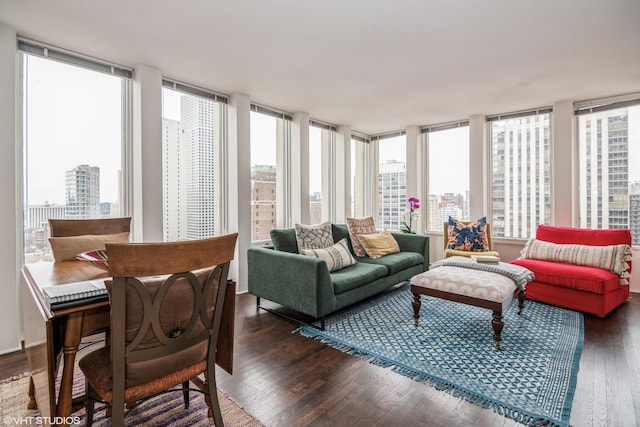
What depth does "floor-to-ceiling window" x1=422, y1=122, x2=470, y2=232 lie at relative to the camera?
17.2 feet

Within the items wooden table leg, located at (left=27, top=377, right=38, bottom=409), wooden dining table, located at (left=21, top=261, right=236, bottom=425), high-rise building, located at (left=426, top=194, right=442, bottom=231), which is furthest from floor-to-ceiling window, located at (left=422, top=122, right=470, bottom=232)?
wooden table leg, located at (left=27, top=377, right=38, bottom=409)

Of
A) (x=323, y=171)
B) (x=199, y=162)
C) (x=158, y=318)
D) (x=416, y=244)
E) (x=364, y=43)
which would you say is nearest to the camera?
(x=158, y=318)

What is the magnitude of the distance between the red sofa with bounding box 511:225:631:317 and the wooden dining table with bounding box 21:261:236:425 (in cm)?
333

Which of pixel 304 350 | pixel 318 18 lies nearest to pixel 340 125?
pixel 318 18

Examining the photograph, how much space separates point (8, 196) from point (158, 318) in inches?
90.8

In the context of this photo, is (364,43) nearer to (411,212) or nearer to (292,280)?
(292,280)

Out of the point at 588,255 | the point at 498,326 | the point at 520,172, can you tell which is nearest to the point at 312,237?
the point at 498,326

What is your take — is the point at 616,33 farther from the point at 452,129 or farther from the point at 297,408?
the point at 297,408

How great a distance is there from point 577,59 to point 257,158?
3718 mm

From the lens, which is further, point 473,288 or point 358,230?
point 358,230

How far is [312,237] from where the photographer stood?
3404mm

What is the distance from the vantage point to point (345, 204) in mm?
5715

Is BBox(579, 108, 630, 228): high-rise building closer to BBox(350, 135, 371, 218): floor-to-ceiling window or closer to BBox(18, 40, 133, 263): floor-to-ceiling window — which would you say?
BBox(350, 135, 371, 218): floor-to-ceiling window

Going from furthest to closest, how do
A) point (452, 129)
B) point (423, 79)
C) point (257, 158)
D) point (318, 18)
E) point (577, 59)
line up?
point (452, 129), point (257, 158), point (423, 79), point (577, 59), point (318, 18)
